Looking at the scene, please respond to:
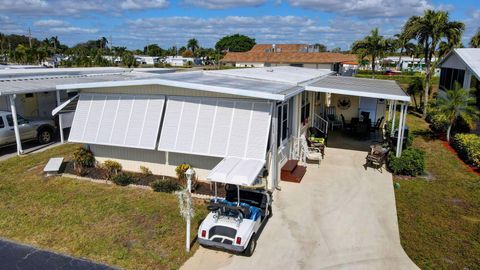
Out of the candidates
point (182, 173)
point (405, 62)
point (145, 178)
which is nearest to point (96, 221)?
point (145, 178)

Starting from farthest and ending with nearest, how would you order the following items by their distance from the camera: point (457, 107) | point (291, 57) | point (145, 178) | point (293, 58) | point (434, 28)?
1. point (291, 57)
2. point (293, 58)
3. point (434, 28)
4. point (457, 107)
5. point (145, 178)

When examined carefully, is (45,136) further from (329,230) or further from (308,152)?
(329,230)

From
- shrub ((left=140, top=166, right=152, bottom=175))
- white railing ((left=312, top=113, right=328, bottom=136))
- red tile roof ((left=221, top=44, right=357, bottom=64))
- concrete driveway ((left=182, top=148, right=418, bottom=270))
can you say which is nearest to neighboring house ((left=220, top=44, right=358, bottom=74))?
red tile roof ((left=221, top=44, right=357, bottom=64))

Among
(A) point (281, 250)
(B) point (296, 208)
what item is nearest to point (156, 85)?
(B) point (296, 208)

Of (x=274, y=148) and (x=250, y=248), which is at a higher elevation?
(x=274, y=148)

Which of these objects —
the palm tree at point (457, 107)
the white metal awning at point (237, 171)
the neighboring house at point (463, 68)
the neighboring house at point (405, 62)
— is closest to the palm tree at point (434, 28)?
the neighboring house at point (463, 68)

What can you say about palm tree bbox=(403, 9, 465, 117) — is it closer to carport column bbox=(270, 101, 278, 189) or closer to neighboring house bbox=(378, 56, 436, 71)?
carport column bbox=(270, 101, 278, 189)
